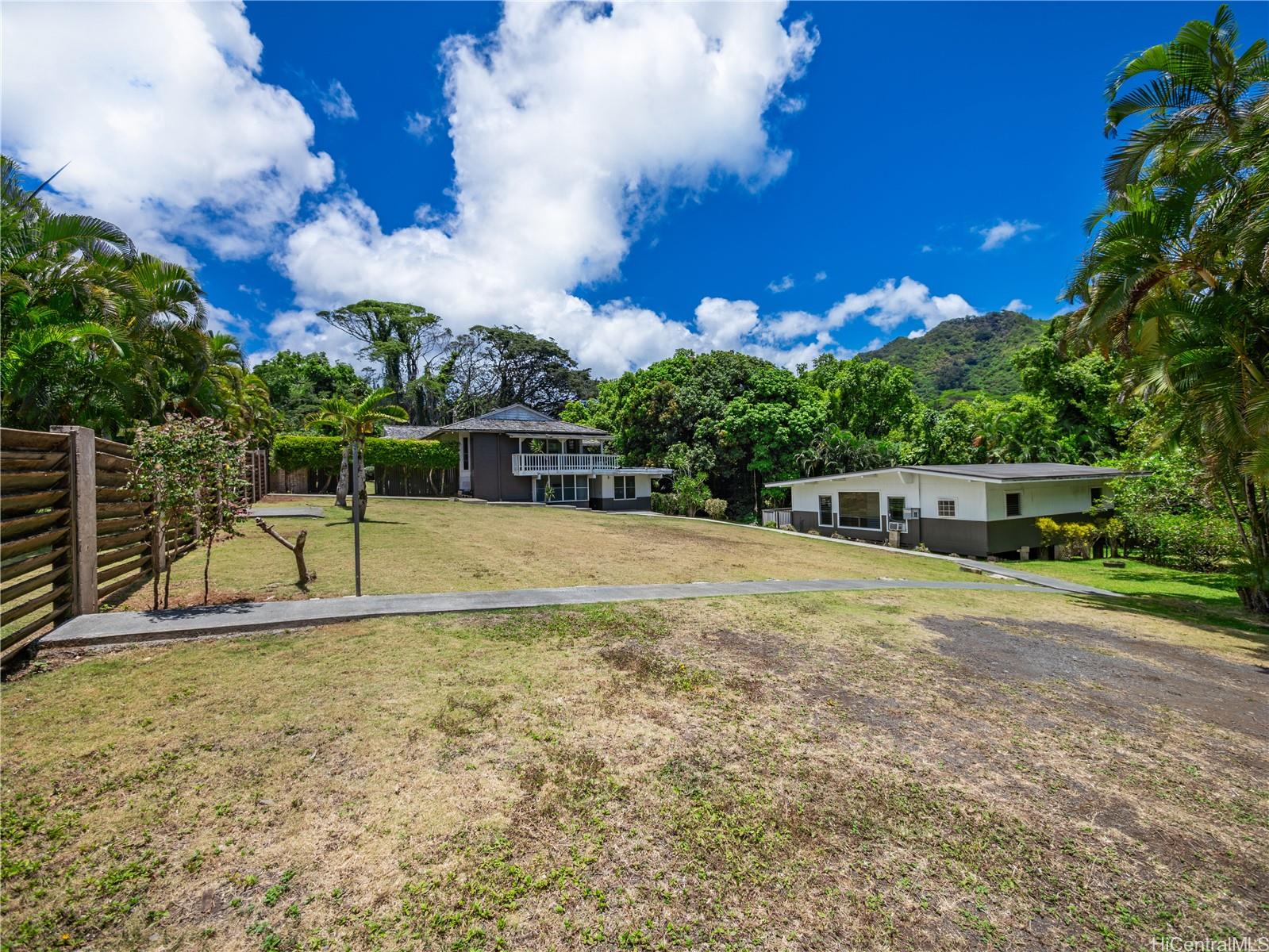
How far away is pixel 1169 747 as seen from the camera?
484 cm

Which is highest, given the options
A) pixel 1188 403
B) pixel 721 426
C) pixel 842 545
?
pixel 721 426

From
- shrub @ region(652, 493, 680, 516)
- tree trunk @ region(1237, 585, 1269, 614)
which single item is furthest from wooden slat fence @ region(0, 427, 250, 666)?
shrub @ region(652, 493, 680, 516)

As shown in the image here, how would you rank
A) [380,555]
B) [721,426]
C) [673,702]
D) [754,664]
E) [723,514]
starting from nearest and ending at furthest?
1. [673,702]
2. [754,664]
3. [380,555]
4. [723,514]
5. [721,426]

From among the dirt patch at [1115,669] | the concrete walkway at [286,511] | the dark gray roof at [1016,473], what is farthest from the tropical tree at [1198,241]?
the concrete walkway at [286,511]

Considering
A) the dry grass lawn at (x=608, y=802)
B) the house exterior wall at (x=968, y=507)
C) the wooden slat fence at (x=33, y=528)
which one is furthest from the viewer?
the house exterior wall at (x=968, y=507)

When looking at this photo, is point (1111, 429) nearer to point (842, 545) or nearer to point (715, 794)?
point (842, 545)

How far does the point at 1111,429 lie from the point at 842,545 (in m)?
22.6

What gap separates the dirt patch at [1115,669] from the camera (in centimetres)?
589

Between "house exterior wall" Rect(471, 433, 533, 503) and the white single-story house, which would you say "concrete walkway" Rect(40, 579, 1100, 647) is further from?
"house exterior wall" Rect(471, 433, 533, 503)

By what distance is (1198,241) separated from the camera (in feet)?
32.1

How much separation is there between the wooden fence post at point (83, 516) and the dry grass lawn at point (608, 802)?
145 cm

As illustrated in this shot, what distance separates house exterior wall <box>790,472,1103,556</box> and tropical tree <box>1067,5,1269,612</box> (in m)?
9.16

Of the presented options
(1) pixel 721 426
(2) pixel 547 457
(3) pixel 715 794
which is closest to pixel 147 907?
(3) pixel 715 794

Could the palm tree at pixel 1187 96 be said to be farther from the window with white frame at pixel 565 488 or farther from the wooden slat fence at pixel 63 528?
the window with white frame at pixel 565 488
